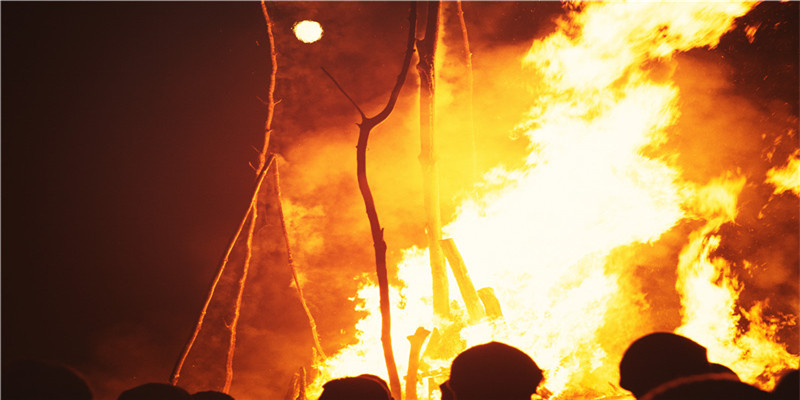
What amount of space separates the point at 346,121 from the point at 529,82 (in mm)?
2476

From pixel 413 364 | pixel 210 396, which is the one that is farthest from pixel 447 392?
pixel 413 364

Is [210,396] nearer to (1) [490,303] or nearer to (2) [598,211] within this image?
(1) [490,303]

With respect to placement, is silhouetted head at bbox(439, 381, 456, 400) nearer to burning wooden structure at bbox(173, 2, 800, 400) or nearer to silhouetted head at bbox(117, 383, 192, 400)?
silhouetted head at bbox(117, 383, 192, 400)

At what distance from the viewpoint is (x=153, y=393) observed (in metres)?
2.33

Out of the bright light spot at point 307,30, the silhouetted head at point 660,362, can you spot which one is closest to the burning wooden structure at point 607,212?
the bright light spot at point 307,30

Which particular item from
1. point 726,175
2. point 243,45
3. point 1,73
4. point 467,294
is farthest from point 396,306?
point 1,73

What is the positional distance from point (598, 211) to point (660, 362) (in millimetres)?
3585

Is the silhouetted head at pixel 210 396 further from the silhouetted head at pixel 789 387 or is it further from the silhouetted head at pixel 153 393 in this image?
the silhouetted head at pixel 789 387

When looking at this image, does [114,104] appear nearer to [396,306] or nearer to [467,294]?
[396,306]

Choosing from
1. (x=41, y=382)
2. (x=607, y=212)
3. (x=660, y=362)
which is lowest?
(x=660, y=362)

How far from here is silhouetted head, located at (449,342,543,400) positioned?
80.5 inches

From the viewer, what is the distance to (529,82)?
17.6 ft

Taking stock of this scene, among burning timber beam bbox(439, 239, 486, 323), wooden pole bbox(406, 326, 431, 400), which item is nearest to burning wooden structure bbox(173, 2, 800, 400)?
burning timber beam bbox(439, 239, 486, 323)

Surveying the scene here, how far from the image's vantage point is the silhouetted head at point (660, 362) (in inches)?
84.4
